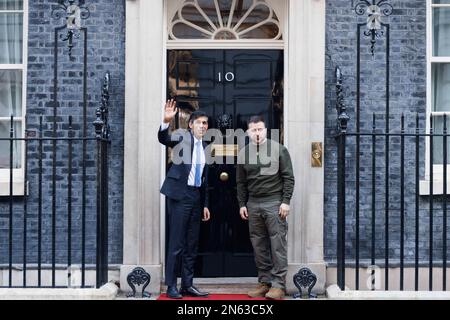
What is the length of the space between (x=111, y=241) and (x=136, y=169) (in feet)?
2.73

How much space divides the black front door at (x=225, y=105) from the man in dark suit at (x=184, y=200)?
794 millimetres

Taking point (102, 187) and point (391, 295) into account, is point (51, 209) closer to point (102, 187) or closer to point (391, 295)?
point (102, 187)

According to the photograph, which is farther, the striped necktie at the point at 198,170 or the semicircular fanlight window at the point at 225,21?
the semicircular fanlight window at the point at 225,21

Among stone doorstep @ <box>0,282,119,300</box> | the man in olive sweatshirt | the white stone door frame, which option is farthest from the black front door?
stone doorstep @ <box>0,282,119,300</box>

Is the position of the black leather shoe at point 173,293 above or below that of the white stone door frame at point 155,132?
below

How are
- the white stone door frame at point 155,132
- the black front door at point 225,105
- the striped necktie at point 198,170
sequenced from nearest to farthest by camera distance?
the striped necktie at point 198,170, the white stone door frame at point 155,132, the black front door at point 225,105

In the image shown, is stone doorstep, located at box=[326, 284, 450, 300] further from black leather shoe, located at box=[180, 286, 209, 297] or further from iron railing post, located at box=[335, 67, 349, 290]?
black leather shoe, located at box=[180, 286, 209, 297]

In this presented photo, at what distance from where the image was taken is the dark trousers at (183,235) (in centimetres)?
691

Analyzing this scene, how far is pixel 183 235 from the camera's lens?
6.92 m

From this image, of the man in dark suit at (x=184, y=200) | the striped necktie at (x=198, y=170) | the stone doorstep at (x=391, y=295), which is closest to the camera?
the stone doorstep at (x=391, y=295)

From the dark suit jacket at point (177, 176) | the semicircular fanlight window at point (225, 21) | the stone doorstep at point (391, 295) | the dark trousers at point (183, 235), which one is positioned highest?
the semicircular fanlight window at point (225, 21)

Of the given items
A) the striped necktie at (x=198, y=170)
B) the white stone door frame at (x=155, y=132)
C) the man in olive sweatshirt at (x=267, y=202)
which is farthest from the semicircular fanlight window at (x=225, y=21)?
the striped necktie at (x=198, y=170)

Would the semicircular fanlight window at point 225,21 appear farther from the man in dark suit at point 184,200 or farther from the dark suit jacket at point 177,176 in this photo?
the dark suit jacket at point 177,176

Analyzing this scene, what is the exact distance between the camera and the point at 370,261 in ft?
24.5
